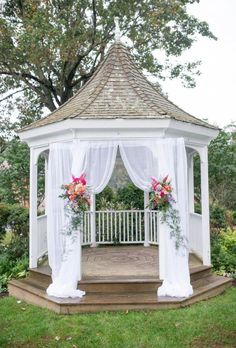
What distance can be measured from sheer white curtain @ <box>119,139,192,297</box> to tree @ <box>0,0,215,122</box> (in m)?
5.99

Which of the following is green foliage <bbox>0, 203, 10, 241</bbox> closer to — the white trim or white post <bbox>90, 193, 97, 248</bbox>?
white post <bbox>90, 193, 97, 248</bbox>

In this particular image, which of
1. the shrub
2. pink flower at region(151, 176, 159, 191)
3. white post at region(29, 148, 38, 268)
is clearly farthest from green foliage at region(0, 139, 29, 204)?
pink flower at region(151, 176, 159, 191)

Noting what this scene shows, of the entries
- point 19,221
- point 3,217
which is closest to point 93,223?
point 19,221

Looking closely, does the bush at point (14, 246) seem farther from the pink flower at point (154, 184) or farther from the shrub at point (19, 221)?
the pink flower at point (154, 184)

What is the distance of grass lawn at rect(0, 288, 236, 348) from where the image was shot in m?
4.48

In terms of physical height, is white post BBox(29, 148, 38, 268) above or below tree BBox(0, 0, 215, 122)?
below

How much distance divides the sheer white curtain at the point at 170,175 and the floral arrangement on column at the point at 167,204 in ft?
0.34

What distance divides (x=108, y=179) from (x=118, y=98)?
1.67m

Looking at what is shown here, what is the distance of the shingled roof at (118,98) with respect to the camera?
20.0ft

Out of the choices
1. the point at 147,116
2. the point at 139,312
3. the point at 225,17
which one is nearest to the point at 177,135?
the point at 147,116

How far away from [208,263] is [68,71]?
394 inches

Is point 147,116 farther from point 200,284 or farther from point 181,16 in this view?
point 181,16

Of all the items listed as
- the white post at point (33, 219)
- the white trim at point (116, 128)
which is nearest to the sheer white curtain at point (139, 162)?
the white trim at point (116, 128)

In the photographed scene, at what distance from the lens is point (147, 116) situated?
19.6 ft
